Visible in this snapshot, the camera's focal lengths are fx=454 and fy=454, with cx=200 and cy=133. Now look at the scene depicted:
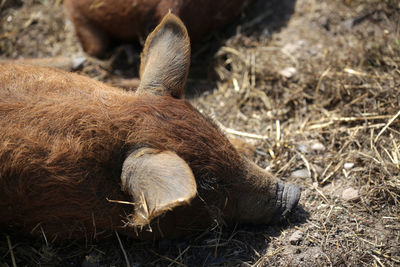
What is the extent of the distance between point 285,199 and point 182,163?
948 mm

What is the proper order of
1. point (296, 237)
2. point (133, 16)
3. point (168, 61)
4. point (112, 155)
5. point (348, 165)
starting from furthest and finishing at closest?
point (133, 16)
point (348, 165)
point (296, 237)
point (168, 61)
point (112, 155)

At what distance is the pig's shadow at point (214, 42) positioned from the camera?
4.26 m

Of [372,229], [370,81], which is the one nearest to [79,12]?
[370,81]

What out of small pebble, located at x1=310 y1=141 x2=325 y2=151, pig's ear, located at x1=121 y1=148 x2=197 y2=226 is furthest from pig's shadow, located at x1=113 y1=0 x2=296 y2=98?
pig's ear, located at x1=121 y1=148 x2=197 y2=226

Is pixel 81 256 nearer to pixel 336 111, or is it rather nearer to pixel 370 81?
pixel 336 111

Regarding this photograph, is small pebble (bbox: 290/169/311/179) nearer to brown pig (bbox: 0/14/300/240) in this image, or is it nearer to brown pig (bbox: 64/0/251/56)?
brown pig (bbox: 0/14/300/240)

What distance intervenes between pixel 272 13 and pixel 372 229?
255 cm

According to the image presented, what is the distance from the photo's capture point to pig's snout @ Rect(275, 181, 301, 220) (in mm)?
2840

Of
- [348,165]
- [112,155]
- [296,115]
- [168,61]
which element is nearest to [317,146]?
[348,165]

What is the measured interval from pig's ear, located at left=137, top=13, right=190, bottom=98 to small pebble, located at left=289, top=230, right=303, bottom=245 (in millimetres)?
1104

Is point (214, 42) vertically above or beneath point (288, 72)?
above

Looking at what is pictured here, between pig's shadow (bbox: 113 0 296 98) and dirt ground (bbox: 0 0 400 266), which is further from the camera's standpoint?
pig's shadow (bbox: 113 0 296 98)

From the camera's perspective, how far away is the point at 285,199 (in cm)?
286

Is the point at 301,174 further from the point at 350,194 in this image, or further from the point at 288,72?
the point at 288,72
